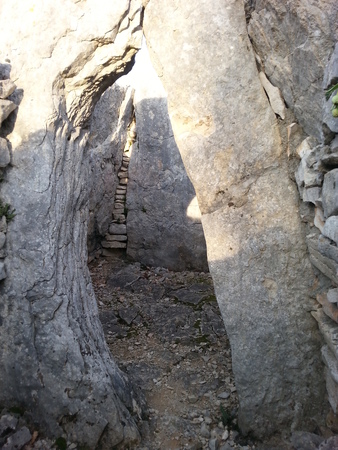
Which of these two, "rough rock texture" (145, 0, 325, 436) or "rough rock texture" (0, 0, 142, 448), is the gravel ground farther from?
"rough rock texture" (145, 0, 325, 436)

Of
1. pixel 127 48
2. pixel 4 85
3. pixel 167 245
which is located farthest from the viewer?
pixel 167 245

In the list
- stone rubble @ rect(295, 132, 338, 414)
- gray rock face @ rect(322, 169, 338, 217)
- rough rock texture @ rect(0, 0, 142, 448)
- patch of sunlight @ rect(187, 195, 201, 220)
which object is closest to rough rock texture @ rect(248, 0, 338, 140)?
stone rubble @ rect(295, 132, 338, 414)

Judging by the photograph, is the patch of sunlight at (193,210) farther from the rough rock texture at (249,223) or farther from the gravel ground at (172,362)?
the rough rock texture at (249,223)

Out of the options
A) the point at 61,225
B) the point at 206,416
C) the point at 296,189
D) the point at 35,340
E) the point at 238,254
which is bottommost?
the point at 206,416

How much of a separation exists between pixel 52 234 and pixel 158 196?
A: 204 inches

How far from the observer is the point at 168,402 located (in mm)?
3830

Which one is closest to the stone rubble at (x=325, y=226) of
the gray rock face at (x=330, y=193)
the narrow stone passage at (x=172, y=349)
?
the gray rock face at (x=330, y=193)

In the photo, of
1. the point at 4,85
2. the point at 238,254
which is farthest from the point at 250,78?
the point at 4,85

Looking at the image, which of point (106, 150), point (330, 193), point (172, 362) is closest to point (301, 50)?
point (330, 193)

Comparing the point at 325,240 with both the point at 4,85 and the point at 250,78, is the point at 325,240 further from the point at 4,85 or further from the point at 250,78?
the point at 4,85

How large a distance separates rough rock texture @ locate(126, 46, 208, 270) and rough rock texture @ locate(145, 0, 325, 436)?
15.2 feet

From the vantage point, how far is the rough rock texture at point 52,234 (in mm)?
3035

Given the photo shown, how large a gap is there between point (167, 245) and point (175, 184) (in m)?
1.36

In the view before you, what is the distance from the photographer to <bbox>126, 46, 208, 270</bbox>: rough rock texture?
8008mm
